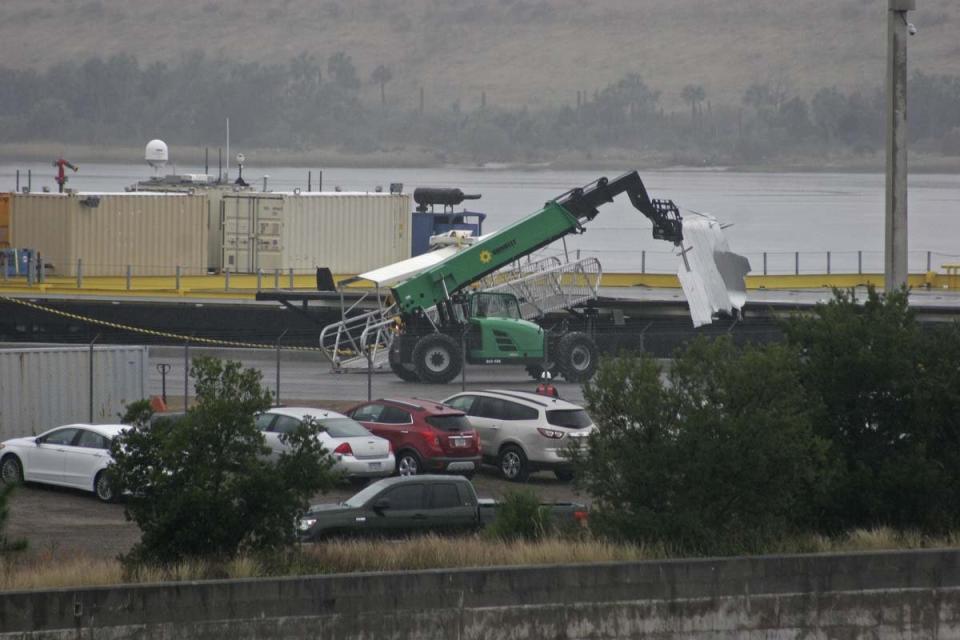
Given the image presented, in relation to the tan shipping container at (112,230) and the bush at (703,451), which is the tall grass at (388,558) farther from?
the tan shipping container at (112,230)

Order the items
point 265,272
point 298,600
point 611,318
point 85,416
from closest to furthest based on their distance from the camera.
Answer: point 298,600, point 85,416, point 611,318, point 265,272

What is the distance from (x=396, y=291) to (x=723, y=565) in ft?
66.1

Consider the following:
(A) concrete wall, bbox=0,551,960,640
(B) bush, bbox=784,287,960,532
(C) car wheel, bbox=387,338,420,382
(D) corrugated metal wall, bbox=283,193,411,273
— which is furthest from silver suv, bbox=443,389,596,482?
(D) corrugated metal wall, bbox=283,193,411,273

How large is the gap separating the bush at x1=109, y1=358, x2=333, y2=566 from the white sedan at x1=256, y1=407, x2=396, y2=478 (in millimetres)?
7209

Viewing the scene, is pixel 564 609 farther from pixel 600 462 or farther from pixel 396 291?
pixel 396 291

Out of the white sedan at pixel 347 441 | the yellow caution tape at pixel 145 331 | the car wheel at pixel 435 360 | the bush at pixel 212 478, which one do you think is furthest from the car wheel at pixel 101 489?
the yellow caution tape at pixel 145 331

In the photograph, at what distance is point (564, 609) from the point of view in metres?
15.0

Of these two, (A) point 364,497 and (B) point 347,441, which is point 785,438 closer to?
(A) point 364,497

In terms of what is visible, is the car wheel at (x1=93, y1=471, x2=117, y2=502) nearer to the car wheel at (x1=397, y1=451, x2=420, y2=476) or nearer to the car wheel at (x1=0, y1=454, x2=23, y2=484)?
the car wheel at (x1=0, y1=454, x2=23, y2=484)

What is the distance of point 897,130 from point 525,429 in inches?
302

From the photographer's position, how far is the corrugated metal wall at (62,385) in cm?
2612

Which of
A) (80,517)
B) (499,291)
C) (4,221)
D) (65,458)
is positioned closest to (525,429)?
(65,458)

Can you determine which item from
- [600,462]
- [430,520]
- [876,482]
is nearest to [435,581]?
[600,462]

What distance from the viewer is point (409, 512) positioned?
61.4 feet
